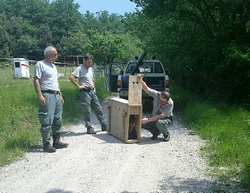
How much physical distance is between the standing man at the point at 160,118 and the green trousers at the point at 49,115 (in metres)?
2.07

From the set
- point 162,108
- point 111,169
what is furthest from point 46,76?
point 162,108

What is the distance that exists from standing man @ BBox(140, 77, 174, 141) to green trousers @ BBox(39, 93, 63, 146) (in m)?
2.07

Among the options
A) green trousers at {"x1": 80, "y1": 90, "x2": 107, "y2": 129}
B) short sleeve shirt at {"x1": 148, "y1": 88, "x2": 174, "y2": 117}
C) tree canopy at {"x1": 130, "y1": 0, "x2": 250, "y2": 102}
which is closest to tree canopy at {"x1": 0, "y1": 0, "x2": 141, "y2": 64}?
tree canopy at {"x1": 130, "y1": 0, "x2": 250, "y2": 102}

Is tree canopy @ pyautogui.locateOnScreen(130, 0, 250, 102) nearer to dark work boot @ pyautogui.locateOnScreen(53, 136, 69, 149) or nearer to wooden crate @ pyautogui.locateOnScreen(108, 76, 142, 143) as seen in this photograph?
wooden crate @ pyautogui.locateOnScreen(108, 76, 142, 143)

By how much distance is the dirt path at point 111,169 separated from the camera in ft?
24.1

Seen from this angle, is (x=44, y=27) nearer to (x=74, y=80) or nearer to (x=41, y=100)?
(x=74, y=80)

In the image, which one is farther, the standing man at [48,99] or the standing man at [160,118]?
the standing man at [160,118]

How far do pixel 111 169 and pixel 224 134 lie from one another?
356 cm

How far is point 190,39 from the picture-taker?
60.2 feet

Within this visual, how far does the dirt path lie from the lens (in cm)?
734

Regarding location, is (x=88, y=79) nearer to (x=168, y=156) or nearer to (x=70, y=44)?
(x=168, y=156)

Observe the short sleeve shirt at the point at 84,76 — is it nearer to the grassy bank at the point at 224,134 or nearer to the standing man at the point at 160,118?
the standing man at the point at 160,118

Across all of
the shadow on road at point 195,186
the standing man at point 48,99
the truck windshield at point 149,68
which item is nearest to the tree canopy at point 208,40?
the truck windshield at point 149,68

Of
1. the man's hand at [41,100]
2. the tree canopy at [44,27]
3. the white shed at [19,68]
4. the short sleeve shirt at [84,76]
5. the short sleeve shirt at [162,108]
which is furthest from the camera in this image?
the tree canopy at [44,27]
